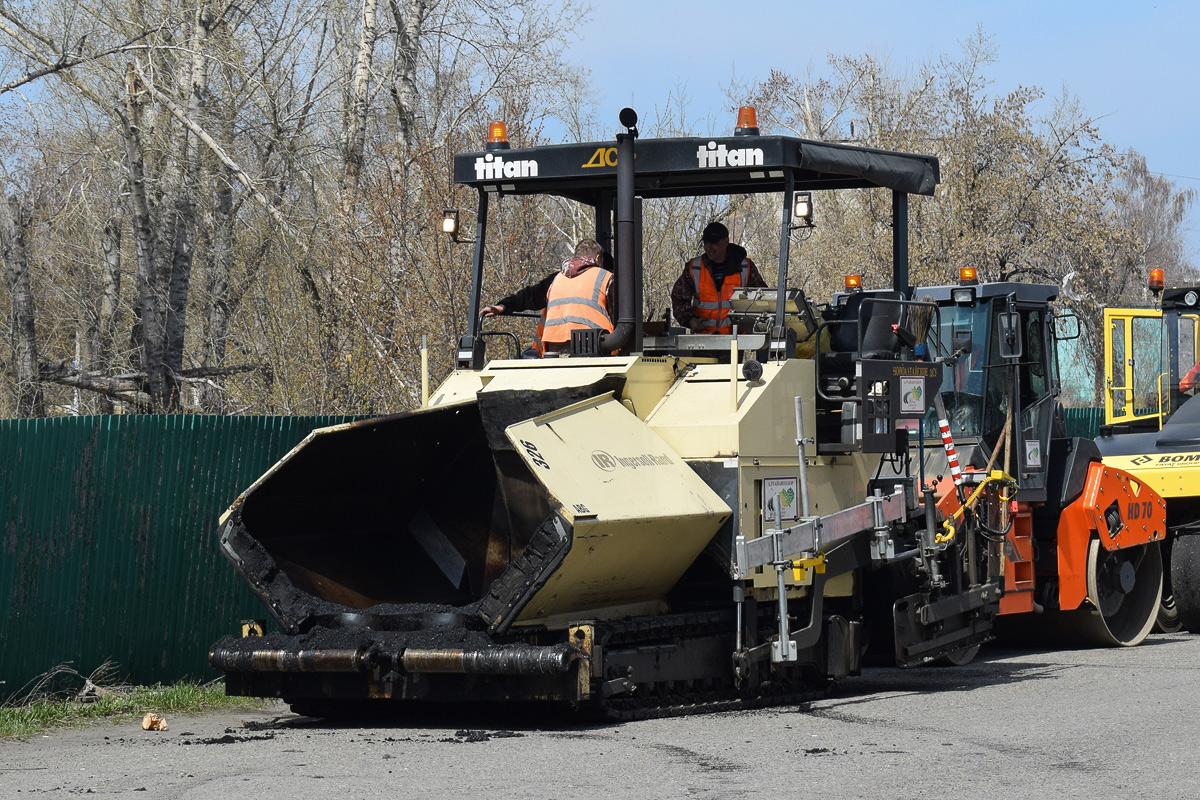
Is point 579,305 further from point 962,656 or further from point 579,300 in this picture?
point 962,656

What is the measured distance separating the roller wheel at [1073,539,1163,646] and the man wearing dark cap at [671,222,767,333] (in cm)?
392

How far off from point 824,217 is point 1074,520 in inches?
879

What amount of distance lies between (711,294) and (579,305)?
3.46ft

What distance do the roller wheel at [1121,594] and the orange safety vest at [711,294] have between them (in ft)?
12.8

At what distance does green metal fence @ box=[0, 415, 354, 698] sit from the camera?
9.34 metres

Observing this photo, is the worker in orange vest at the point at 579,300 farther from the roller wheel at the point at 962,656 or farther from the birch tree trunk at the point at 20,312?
the birch tree trunk at the point at 20,312

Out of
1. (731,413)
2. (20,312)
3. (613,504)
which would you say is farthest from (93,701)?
(20,312)

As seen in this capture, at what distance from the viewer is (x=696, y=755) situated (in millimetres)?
7422

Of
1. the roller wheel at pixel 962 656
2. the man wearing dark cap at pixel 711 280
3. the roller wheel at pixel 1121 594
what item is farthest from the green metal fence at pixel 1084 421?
the man wearing dark cap at pixel 711 280

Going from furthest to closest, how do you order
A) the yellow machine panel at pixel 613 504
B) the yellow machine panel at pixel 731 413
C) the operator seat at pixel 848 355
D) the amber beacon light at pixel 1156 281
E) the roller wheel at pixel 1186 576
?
the amber beacon light at pixel 1156 281 < the roller wheel at pixel 1186 576 < the operator seat at pixel 848 355 < the yellow machine panel at pixel 731 413 < the yellow machine panel at pixel 613 504

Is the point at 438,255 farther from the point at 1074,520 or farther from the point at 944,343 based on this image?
the point at 1074,520

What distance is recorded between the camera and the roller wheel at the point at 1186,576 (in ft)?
44.5

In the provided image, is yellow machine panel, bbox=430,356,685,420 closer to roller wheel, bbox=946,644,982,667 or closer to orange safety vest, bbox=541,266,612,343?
orange safety vest, bbox=541,266,612,343

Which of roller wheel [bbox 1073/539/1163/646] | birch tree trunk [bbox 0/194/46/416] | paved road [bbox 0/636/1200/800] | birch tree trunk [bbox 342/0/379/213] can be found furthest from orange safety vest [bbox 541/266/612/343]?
birch tree trunk [bbox 342/0/379/213]
